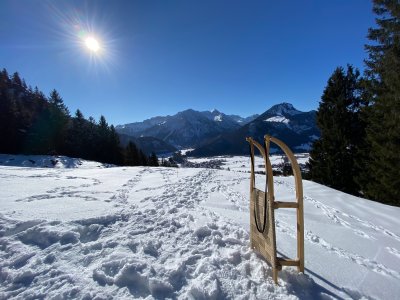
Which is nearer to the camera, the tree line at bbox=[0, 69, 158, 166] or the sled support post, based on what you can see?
the sled support post

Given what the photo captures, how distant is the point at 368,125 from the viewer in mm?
19188

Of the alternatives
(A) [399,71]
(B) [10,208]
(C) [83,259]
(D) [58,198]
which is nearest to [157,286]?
(C) [83,259]

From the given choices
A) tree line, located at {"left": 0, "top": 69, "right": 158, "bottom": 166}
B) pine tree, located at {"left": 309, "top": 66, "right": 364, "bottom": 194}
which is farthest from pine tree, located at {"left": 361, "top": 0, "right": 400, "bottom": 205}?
tree line, located at {"left": 0, "top": 69, "right": 158, "bottom": 166}

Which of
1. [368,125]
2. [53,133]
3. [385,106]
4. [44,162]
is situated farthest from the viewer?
[53,133]

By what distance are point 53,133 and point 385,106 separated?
171ft

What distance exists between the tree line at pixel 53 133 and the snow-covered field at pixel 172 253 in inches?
1701

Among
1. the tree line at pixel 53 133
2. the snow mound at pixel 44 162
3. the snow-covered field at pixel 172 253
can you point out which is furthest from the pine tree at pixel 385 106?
the tree line at pixel 53 133

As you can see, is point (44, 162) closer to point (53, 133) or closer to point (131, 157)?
point (53, 133)

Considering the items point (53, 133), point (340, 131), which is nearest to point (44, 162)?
point (53, 133)

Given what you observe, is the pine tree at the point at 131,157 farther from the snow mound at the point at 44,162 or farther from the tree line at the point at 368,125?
the tree line at the point at 368,125

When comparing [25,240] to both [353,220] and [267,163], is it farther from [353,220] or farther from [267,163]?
[353,220]

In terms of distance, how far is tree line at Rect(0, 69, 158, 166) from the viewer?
140 ft

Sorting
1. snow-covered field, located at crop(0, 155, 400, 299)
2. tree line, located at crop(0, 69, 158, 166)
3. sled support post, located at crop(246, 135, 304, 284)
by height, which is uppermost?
tree line, located at crop(0, 69, 158, 166)

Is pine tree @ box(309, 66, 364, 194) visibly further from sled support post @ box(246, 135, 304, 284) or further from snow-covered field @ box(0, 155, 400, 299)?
sled support post @ box(246, 135, 304, 284)
